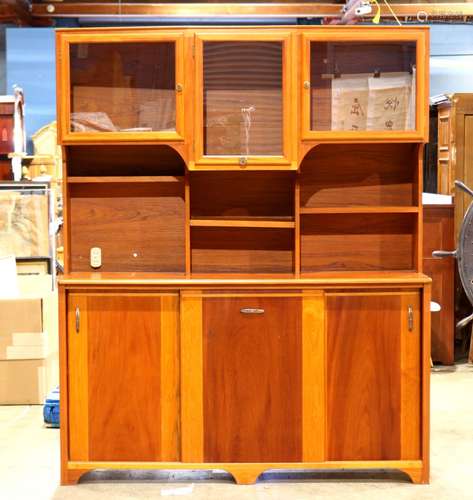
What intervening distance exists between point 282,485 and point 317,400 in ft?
1.19

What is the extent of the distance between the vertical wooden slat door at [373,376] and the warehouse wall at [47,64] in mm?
6663

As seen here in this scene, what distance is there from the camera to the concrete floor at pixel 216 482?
11.6 ft

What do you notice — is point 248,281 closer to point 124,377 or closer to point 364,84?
point 124,377

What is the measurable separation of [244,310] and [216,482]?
2.28 feet

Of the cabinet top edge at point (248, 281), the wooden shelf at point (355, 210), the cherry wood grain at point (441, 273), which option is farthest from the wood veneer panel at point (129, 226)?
the cherry wood grain at point (441, 273)

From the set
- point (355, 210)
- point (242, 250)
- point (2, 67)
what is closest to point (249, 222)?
point (242, 250)

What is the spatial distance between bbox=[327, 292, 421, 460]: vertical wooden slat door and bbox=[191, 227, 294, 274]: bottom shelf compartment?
375 mm

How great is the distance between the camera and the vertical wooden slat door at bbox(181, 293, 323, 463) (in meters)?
3.60

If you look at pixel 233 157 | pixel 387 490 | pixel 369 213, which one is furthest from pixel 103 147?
pixel 387 490

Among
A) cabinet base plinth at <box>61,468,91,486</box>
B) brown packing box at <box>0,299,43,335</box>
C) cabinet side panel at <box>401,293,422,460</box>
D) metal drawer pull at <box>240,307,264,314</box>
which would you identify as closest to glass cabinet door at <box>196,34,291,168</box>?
metal drawer pull at <box>240,307,264,314</box>

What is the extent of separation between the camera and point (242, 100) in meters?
3.67

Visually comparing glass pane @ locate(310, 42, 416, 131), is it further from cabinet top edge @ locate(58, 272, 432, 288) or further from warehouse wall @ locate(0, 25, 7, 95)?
warehouse wall @ locate(0, 25, 7, 95)

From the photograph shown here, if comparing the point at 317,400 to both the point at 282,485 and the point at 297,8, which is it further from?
the point at 297,8

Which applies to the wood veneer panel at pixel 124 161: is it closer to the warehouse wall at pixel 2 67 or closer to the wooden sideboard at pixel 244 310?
the wooden sideboard at pixel 244 310
